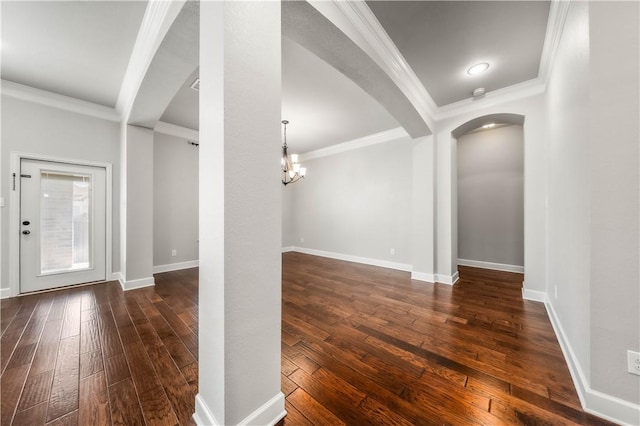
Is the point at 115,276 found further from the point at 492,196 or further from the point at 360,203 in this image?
the point at 492,196

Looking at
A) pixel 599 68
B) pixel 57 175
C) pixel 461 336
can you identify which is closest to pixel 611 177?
pixel 599 68

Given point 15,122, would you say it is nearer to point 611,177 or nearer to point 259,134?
point 259,134

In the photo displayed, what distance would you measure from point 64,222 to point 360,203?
5044mm

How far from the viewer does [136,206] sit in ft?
10.8

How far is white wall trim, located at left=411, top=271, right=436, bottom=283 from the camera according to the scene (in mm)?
3496

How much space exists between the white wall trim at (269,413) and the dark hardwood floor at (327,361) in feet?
0.16

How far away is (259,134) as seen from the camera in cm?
108

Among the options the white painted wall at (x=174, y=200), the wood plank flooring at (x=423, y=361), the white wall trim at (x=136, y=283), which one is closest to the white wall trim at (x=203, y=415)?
the wood plank flooring at (x=423, y=361)

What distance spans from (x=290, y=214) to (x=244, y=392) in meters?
5.67

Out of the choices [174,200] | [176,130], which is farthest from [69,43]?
[174,200]

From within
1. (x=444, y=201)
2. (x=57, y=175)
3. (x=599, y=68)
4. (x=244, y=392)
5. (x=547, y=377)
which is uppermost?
(x=599, y=68)

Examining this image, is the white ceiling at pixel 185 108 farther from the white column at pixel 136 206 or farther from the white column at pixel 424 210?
the white column at pixel 424 210

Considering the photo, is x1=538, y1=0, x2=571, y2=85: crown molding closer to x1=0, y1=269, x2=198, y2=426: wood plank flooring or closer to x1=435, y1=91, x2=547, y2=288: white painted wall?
x1=435, y1=91, x2=547, y2=288: white painted wall

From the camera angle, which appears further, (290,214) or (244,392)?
(290,214)
